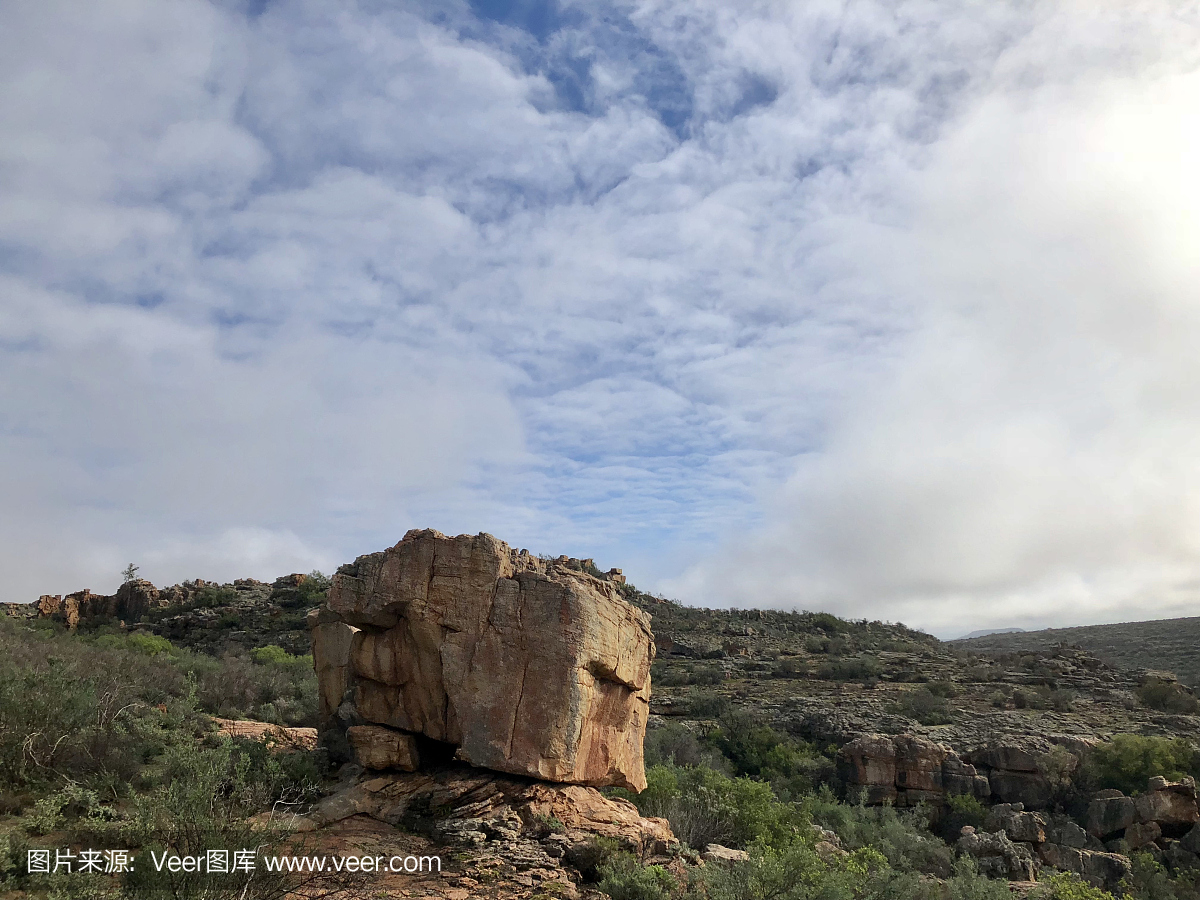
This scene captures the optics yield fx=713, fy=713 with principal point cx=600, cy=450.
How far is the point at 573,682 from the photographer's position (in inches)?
443

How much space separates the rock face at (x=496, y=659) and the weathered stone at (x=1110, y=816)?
17471mm

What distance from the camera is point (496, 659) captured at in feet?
38.2

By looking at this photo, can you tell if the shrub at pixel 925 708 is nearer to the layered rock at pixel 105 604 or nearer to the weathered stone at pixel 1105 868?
the weathered stone at pixel 1105 868

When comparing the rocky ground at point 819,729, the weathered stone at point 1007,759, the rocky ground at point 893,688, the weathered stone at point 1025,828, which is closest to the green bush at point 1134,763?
the rocky ground at point 819,729

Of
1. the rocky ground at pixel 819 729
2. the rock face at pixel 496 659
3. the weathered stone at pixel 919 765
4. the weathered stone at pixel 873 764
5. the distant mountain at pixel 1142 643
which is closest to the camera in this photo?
the rocky ground at pixel 819 729

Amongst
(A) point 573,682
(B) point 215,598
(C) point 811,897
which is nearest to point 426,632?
(A) point 573,682

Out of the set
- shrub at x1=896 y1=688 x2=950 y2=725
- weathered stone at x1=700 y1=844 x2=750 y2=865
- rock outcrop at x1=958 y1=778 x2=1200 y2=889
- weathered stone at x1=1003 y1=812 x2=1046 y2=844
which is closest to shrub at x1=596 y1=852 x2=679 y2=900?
weathered stone at x1=700 y1=844 x2=750 y2=865

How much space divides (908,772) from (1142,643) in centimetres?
4755

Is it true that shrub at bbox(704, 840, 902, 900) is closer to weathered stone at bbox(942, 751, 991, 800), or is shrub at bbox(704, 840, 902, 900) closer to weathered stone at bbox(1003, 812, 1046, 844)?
weathered stone at bbox(1003, 812, 1046, 844)

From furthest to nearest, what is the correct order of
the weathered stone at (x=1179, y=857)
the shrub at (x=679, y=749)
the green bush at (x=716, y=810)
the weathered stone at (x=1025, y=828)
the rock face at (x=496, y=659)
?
1. the shrub at (x=679, y=749)
2. the weathered stone at (x=1025, y=828)
3. the weathered stone at (x=1179, y=857)
4. the green bush at (x=716, y=810)
5. the rock face at (x=496, y=659)

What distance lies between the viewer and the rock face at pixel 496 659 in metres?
11.3

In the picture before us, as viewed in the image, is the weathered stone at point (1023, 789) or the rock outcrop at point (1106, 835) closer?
the rock outcrop at point (1106, 835)

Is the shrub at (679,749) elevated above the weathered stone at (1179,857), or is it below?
above

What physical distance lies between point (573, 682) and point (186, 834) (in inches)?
215
